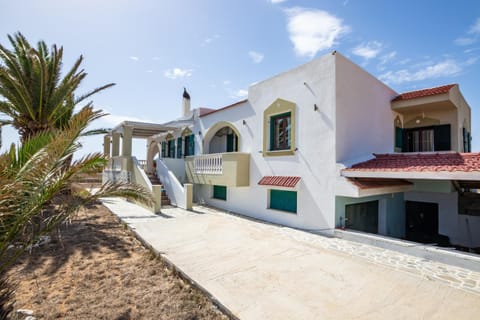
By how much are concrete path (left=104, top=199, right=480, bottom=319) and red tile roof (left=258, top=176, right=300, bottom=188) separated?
2.16 meters

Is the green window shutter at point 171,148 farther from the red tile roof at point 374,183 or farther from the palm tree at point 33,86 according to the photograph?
the red tile roof at point 374,183

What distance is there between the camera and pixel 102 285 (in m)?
5.50

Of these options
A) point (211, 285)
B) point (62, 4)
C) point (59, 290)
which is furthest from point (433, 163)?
point (62, 4)

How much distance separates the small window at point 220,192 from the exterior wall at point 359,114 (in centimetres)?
784

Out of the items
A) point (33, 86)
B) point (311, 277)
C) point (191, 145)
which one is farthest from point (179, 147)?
point (311, 277)

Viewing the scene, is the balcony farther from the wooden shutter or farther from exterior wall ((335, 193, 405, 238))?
the wooden shutter

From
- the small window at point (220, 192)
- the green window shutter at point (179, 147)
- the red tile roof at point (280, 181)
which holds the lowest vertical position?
the small window at point (220, 192)

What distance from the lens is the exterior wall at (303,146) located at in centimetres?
961

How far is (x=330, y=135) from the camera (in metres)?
9.55

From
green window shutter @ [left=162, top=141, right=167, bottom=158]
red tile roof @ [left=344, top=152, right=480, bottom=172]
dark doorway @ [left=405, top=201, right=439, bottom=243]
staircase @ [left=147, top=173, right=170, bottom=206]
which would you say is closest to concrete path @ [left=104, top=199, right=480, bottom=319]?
red tile roof @ [left=344, top=152, right=480, bottom=172]

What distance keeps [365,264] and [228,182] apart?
7.89 meters

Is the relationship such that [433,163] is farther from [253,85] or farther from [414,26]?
[253,85]

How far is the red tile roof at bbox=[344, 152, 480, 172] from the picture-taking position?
23.7 feet

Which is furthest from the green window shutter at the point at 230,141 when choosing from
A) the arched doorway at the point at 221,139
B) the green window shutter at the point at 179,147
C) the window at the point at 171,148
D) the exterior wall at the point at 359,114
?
the exterior wall at the point at 359,114
